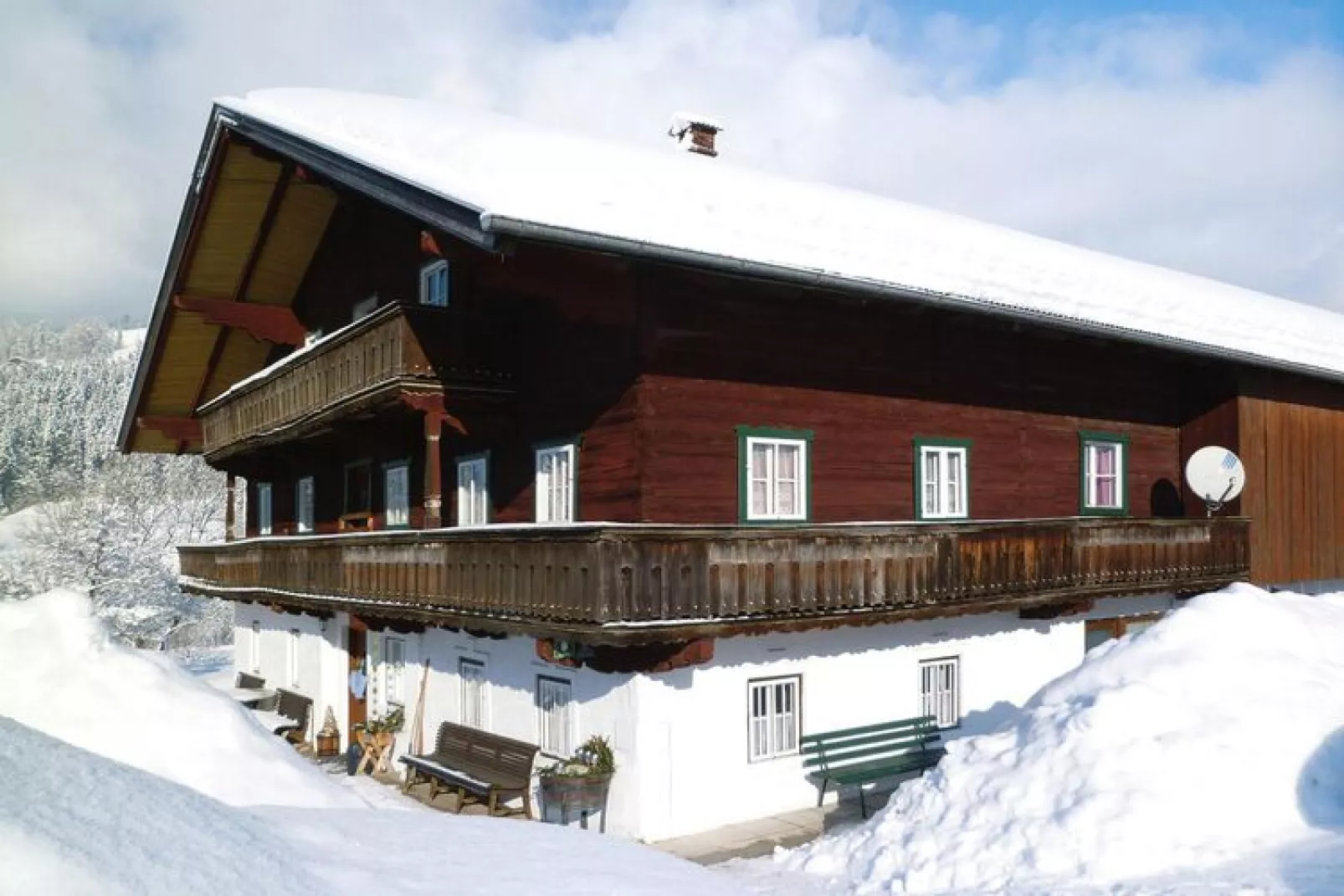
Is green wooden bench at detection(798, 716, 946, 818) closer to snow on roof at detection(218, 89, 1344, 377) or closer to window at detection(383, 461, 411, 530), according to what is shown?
snow on roof at detection(218, 89, 1344, 377)

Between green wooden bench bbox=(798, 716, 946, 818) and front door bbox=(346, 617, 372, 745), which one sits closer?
green wooden bench bbox=(798, 716, 946, 818)

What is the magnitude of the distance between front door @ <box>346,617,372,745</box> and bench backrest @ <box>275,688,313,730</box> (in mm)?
1304

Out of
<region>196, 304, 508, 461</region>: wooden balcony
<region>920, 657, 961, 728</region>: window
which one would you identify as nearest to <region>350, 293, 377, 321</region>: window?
<region>196, 304, 508, 461</region>: wooden balcony

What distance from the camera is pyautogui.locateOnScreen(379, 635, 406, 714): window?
60.2 ft

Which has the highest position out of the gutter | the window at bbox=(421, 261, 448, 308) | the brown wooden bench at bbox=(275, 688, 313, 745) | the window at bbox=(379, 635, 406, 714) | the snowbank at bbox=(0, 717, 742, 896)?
the window at bbox=(421, 261, 448, 308)

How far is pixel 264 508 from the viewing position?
28797 mm

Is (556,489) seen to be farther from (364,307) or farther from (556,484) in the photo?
(364,307)

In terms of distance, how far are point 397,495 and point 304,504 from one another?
6.41 metres

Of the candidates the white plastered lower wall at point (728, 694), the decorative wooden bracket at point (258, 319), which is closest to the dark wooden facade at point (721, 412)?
the decorative wooden bracket at point (258, 319)

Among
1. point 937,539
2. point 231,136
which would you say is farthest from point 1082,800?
point 231,136

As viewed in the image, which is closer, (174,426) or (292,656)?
(292,656)

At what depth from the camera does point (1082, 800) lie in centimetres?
942

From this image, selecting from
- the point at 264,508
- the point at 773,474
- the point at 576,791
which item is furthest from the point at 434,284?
the point at 264,508

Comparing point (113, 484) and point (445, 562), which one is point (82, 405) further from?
point (445, 562)
